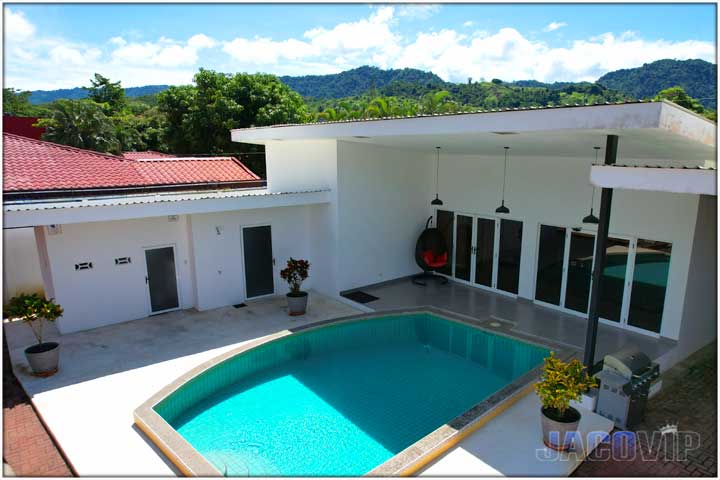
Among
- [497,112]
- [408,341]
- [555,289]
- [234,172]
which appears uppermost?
[497,112]

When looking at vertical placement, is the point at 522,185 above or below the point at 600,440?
above

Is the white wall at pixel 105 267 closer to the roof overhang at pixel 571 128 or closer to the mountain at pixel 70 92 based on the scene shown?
the roof overhang at pixel 571 128

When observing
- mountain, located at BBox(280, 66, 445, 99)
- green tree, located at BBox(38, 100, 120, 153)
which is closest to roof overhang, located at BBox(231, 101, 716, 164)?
Result: green tree, located at BBox(38, 100, 120, 153)

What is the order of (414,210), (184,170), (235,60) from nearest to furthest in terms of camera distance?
1. (414,210)
2. (184,170)
3. (235,60)

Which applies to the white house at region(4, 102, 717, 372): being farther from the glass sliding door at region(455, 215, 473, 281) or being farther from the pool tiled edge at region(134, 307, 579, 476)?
the pool tiled edge at region(134, 307, 579, 476)

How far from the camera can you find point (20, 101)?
63.5 meters

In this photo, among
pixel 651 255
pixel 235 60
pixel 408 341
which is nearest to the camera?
pixel 651 255

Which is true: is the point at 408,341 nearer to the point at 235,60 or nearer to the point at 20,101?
the point at 235,60

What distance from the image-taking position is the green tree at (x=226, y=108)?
32.1 m

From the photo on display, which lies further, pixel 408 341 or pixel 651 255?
pixel 408 341

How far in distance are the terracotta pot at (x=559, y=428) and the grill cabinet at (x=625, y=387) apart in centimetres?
110

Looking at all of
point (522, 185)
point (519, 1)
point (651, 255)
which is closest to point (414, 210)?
point (522, 185)

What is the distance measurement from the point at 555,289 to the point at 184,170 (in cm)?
1397

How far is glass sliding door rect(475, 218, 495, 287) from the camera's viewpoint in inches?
559
